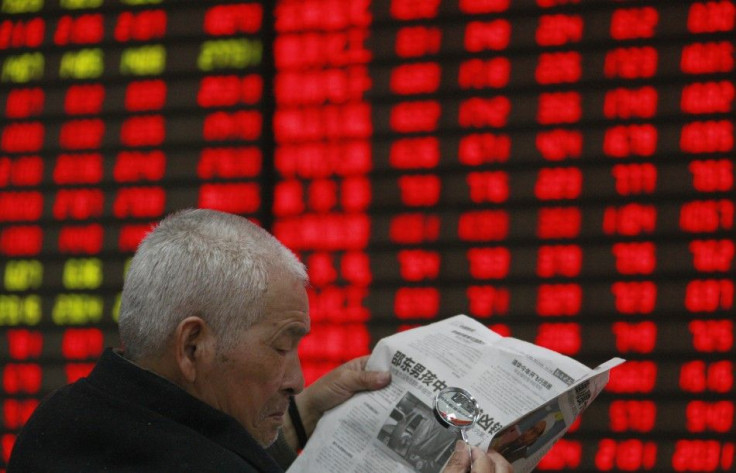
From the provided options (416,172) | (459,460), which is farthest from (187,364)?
(416,172)

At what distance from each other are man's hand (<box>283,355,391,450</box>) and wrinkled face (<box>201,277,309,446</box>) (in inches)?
11.1

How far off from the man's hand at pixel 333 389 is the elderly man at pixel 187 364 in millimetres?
314

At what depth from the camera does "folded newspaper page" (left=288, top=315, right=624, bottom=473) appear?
1.26 m

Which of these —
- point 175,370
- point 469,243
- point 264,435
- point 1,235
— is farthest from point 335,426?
point 1,235

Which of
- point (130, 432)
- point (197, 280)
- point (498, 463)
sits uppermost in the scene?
point (197, 280)

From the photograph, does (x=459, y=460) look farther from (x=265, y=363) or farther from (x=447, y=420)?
(x=265, y=363)

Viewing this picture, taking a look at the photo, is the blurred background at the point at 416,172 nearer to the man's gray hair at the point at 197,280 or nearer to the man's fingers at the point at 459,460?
the man's fingers at the point at 459,460

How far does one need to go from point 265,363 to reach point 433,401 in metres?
0.34

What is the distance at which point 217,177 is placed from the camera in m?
2.90

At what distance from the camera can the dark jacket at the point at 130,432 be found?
0.95m

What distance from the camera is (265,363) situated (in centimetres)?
108

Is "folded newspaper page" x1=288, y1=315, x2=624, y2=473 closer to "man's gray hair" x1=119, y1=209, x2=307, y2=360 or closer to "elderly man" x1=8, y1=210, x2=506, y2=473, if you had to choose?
"elderly man" x1=8, y1=210, x2=506, y2=473

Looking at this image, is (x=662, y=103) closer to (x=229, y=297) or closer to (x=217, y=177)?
(x=217, y=177)

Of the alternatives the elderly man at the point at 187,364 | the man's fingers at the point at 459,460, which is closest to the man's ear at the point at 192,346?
the elderly man at the point at 187,364
